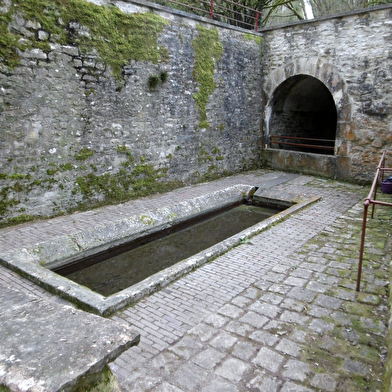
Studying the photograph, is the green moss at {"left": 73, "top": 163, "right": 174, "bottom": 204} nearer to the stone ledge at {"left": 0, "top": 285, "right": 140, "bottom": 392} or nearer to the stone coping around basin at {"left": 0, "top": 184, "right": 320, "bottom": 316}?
the stone coping around basin at {"left": 0, "top": 184, "right": 320, "bottom": 316}

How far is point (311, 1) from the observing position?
17.2m

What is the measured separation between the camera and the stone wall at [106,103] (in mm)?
5762

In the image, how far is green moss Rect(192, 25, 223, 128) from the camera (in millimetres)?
8898

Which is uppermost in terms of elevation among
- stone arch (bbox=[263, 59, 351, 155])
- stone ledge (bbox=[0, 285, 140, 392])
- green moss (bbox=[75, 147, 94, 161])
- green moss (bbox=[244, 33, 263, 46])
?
green moss (bbox=[244, 33, 263, 46])

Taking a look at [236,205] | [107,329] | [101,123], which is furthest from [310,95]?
[107,329]

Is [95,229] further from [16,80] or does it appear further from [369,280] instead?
[369,280]

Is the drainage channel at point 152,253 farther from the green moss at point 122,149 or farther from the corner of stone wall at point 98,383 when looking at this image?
the corner of stone wall at point 98,383

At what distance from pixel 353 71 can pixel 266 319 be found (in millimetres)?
8299

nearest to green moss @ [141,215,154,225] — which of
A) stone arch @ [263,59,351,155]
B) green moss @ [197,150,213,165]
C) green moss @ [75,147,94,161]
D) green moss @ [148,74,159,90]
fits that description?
green moss @ [75,147,94,161]

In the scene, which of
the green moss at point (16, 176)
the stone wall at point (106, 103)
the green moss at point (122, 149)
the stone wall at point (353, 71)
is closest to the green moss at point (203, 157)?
the stone wall at point (106, 103)

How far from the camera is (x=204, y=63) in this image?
9.10 m

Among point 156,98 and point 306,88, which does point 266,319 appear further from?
point 306,88

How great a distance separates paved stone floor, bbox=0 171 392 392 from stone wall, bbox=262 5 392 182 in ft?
14.4

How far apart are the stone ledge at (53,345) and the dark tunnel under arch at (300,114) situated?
925 centimetres
